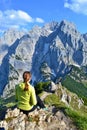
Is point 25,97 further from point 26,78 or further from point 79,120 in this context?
point 79,120

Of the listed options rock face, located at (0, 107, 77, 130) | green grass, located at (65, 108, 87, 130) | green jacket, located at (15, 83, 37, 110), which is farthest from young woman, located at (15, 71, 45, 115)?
green grass, located at (65, 108, 87, 130)

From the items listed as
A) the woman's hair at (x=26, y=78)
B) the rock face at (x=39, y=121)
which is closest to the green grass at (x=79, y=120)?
the rock face at (x=39, y=121)

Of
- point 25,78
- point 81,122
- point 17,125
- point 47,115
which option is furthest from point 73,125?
point 25,78

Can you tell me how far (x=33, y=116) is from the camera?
32219 millimetres

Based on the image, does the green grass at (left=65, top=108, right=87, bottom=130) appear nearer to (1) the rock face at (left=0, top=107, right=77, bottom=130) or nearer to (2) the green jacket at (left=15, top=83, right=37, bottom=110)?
(1) the rock face at (left=0, top=107, right=77, bottom=130)

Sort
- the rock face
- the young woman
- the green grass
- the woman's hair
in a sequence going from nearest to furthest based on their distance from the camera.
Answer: the woman's hair, the young woman, the rock face, the green grass

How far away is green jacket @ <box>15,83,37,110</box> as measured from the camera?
21.5 meters

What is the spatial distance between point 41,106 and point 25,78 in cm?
239

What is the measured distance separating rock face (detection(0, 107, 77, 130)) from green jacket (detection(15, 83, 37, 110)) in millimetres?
8516

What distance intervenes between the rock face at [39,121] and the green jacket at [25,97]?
27.9 ft

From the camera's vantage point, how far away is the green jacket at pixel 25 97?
2148 centimetres

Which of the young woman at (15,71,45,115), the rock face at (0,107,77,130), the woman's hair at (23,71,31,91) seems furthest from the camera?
the rock face at (0,107,77,130)

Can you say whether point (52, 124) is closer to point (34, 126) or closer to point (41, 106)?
point (34, 126)

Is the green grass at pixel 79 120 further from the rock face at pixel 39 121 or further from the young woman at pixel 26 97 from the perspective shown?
the young woman at pixel 26 97
